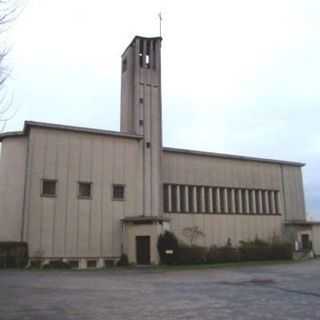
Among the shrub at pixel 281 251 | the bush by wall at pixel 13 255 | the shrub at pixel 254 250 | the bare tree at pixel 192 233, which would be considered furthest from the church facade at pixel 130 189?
the shrub at pixel 281 251

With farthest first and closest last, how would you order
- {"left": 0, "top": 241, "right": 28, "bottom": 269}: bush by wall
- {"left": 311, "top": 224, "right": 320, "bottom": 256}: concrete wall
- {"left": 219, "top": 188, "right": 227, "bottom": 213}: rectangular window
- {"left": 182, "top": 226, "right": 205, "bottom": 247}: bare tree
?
{"left": 311, "top": 224, "right": 320, "bottom": 256}: concrete wall
{"left": 219, "top": 188, "right": 227, "bottom": 213}: rectangular window
{"left": 182, "top": 226, "right": 205, "bottom": 247}: bare tree
{"left": 0, "top": 241, "right": 28, "bottom": 269}: bush by wall

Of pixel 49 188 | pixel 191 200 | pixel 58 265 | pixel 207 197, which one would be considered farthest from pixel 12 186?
pixel 207 197

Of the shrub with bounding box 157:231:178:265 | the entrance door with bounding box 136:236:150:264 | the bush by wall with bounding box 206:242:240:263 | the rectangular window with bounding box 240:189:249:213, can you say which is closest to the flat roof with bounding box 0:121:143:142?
the entrance door with bounding box 136:236:150:264

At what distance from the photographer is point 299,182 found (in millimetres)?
40062

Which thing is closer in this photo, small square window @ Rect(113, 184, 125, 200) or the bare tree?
small square window @ Rect(113, 184, 125, 200)

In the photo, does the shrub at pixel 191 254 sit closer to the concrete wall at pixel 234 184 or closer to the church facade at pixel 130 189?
the church facade at pixel 130 189

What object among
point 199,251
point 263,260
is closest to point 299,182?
point 263,260

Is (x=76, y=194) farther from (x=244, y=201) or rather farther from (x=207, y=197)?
(x=244, y=201)

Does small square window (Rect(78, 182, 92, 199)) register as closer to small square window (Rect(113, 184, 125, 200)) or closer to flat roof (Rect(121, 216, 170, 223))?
small square window (Rect(113, 184, 125, 200))

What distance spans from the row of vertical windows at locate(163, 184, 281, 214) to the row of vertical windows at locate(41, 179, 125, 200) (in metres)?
3.92

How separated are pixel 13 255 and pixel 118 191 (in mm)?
8299

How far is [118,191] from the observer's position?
3048 cm

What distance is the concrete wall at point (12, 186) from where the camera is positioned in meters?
27.7

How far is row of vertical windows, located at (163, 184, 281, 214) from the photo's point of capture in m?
33.1
